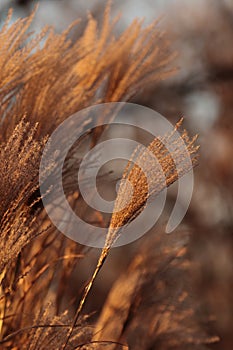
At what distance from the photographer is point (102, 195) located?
1344mm

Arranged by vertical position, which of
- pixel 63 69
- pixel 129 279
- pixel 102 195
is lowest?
pixel 129 279

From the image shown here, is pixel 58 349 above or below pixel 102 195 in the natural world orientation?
below

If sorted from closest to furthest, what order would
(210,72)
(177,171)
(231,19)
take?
(177,171) → (210,72) → (231,19)

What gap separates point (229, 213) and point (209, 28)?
3.15 feet

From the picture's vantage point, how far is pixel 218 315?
2545 mm

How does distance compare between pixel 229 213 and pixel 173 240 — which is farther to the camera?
pixel 229 213

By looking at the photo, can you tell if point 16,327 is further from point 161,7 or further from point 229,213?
→ point 161,7

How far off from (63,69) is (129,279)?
1.94ft

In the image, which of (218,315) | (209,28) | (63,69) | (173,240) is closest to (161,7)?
(209,28)

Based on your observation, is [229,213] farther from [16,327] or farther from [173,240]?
[16,327]

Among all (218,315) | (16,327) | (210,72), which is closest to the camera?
(16,327)

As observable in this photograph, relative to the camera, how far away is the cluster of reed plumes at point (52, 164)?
2.56 feet

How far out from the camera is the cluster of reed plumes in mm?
781

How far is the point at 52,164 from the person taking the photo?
799mm
